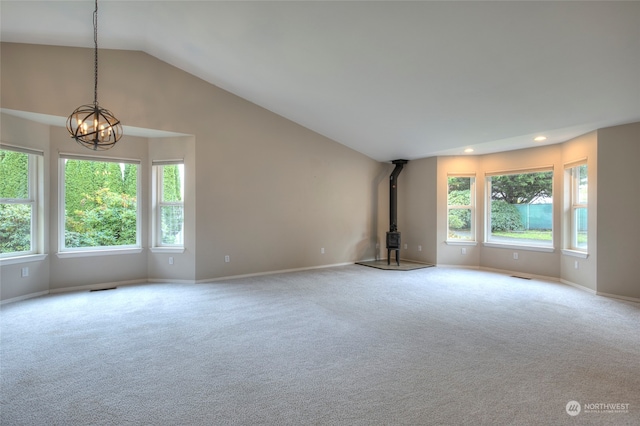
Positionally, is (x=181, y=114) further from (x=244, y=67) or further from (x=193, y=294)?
(x=193, y=294)

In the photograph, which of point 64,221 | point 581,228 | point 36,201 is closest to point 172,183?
point 64,221

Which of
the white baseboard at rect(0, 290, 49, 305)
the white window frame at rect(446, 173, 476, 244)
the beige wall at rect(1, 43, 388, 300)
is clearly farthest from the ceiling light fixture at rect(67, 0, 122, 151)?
the white window frame at rect(446, 173, 476, 244)

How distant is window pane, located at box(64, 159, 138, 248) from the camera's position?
495 cm

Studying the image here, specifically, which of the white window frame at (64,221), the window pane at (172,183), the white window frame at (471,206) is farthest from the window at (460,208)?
the white window frame at (64,221)

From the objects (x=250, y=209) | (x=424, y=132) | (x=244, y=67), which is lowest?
(x=250, y=209)

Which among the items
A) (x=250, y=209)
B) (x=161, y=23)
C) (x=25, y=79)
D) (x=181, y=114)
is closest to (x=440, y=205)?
(x=250, y=209)

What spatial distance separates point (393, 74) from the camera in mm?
4156

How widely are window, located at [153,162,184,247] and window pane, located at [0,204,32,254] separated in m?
1.63

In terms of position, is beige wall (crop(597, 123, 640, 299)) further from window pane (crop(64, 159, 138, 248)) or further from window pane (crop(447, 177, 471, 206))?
window pane (crop(64, 159, 138, 248))

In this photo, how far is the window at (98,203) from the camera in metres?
4.92

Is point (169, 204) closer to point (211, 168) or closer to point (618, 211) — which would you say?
point (211, 168)

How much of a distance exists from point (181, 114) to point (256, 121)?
1.29 m

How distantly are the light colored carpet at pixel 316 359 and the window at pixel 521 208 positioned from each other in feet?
5.46

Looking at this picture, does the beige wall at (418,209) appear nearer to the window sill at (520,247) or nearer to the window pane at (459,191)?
the window pane at (459,191)
